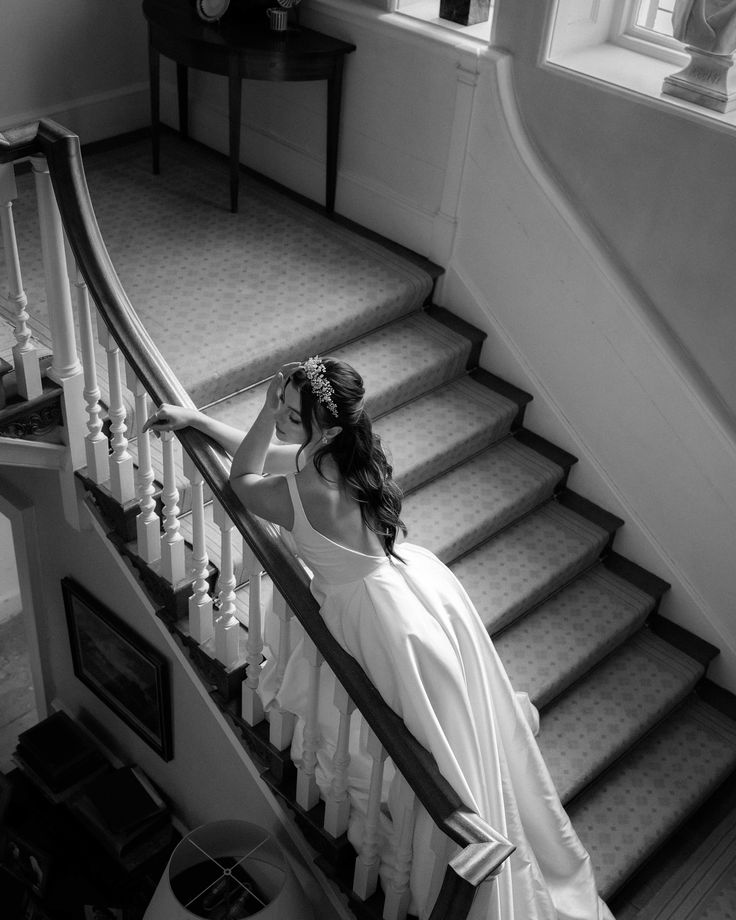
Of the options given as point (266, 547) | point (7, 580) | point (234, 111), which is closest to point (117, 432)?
point (266, 547)

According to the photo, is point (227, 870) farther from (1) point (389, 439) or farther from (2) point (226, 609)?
(1) point (389, 439)

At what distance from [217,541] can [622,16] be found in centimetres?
271

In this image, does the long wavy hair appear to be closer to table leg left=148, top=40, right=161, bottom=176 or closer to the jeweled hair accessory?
the jeweled hair accessory

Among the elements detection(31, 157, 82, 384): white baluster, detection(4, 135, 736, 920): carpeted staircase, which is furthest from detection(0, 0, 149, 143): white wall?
detection(31, 157, 82, 384): white baluster

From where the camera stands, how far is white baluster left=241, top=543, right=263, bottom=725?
9.93 ft

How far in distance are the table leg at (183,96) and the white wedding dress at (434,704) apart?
3410 mm

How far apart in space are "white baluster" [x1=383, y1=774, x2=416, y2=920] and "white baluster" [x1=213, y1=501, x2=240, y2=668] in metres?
0.81

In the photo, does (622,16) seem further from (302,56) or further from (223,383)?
(223,383)

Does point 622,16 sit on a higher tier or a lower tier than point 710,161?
higher

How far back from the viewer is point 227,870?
3393 mm

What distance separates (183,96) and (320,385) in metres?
3.41

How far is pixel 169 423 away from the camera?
2980 mm

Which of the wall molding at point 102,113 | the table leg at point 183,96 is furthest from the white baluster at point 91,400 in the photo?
the table leg at point 183,96

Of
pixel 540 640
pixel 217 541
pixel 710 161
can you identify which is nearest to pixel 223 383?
pixel 217 541
